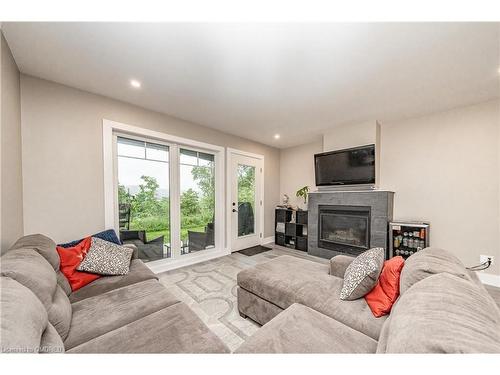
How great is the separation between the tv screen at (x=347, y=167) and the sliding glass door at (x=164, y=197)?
2.02m

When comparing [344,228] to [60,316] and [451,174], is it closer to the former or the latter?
[451,174]

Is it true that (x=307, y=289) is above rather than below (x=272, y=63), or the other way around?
below

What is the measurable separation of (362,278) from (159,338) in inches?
49.0

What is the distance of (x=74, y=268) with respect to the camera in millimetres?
1591

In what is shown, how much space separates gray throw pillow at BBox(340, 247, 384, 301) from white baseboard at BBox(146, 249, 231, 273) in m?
2.49

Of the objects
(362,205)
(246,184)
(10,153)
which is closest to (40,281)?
(10,153)

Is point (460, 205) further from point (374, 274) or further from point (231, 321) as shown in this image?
point (231, 321)

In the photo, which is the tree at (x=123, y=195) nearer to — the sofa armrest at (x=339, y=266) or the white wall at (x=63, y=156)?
the white wall at (x=63, y=156)

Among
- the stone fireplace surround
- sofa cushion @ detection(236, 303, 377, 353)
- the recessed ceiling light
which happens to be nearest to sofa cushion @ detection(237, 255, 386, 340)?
sofa cushion @ detection(236, 303, 377, 353)

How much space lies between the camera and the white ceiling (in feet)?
4.70

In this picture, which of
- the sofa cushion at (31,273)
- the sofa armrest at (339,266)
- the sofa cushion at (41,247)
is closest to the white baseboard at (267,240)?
the sofa armrest at (339,266)

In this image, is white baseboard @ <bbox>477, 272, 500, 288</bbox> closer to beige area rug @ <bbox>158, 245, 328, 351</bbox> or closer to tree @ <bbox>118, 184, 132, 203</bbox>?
beige area rug @ <bbox>158, 245, 328, 351</bbox>

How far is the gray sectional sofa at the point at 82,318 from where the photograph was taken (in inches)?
27.4

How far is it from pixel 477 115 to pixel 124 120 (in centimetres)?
464
